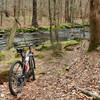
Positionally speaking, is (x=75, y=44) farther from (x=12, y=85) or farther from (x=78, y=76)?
(x=12, y=85)

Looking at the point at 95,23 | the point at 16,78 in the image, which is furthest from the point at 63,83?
the point at 95,23

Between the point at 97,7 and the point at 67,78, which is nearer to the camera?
the point at 67,78

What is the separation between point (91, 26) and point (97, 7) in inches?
36.1

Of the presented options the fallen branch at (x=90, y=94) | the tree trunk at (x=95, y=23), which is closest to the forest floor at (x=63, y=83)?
the fallen branch at (x=90, y=94)

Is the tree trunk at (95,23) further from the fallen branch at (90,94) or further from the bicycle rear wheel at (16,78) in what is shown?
the bicycle rear wheel at (16,78)

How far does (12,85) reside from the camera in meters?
4.37

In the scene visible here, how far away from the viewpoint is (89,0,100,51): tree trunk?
6.96 m

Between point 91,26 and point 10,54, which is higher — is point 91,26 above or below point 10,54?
above

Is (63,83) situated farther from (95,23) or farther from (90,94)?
(95,23)

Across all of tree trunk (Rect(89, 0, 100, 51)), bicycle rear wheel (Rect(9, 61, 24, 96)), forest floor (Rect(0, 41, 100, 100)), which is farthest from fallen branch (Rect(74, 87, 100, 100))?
tree trunk (Rect(89, 0, 100, 51))

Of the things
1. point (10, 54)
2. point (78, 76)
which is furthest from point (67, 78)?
point (10, 54)

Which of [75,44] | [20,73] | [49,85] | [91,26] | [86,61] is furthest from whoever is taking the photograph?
[75,44]

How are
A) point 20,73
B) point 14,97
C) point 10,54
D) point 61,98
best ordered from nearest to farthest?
point 61,98 < point 14,97 < point 20,73 < point 10,54

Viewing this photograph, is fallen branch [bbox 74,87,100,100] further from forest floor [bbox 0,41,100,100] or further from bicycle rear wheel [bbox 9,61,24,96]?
bicycle rear wheel [bbox 9,61,24,96]
